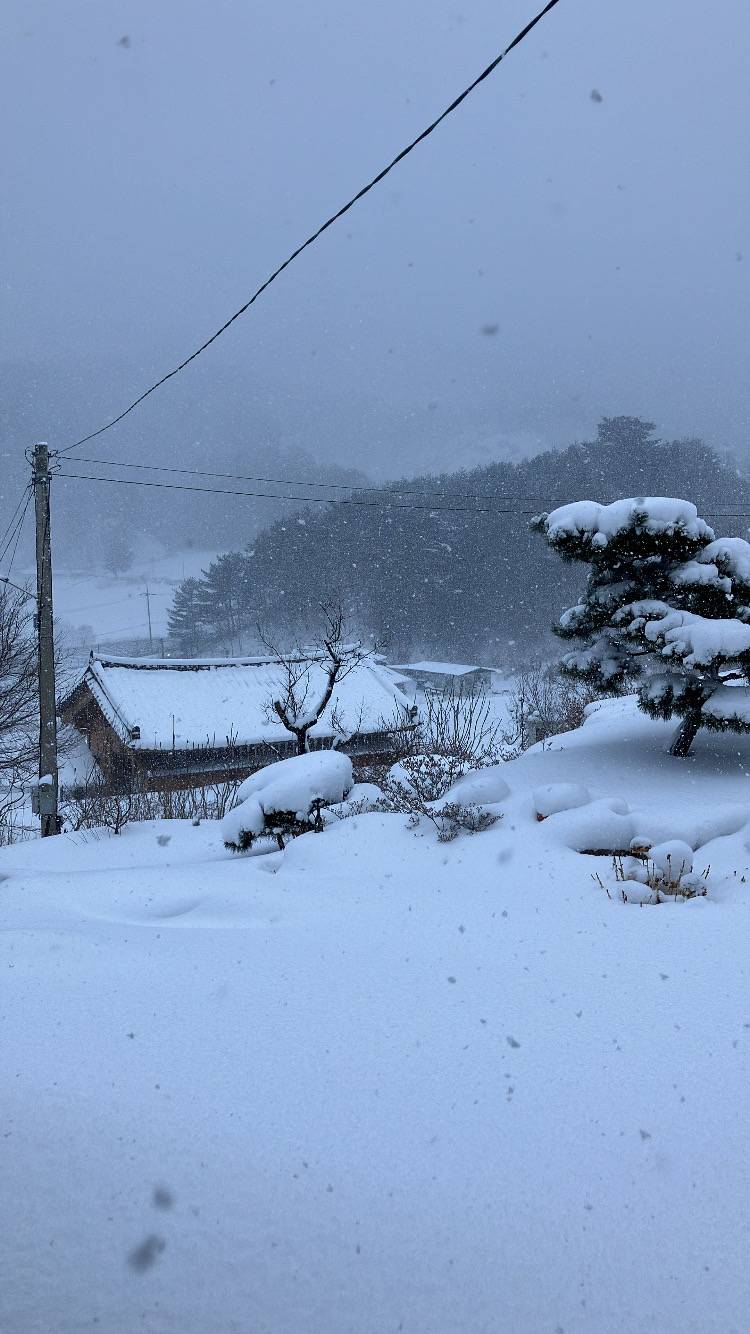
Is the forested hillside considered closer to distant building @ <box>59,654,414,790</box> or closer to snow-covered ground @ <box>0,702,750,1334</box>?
distant building @ <box>59,654,414,790</box>

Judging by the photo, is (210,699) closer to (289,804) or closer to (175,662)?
(175,662)

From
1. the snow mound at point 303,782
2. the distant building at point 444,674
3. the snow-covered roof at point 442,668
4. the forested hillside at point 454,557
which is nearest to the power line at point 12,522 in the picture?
the snow mound at point 303,782

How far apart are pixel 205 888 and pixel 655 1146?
154 inches

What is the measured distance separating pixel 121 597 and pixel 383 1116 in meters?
93.6

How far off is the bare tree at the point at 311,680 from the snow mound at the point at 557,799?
5062mm

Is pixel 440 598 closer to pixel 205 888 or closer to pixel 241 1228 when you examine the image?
pixel 205 888

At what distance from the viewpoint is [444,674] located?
126ft

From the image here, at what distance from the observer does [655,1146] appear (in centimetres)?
252

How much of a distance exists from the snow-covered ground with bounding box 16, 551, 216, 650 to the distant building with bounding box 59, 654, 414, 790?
4884cm

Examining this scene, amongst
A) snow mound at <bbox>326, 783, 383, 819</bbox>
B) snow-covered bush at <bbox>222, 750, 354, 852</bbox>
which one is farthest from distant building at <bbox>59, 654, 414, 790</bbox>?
snow-covered bush at <bbox>222, 750, 354, 852</bbox>

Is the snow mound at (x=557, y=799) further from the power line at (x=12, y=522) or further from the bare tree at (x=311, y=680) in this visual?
the power line at (x=12, y=522)

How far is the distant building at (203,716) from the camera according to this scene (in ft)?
61.3

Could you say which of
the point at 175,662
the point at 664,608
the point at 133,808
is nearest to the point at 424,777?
the point at 664,608

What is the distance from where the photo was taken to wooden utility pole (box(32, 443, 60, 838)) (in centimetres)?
1012
